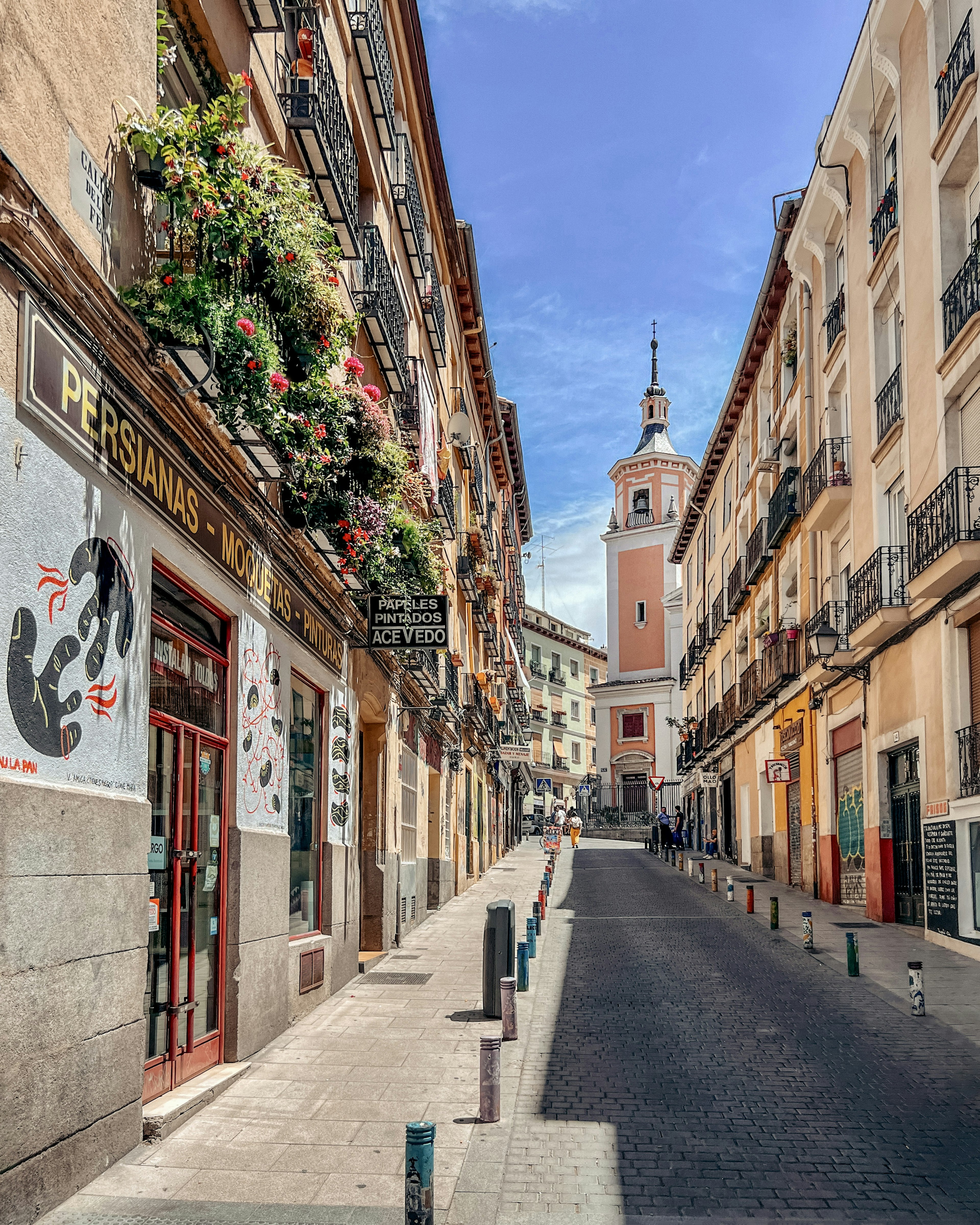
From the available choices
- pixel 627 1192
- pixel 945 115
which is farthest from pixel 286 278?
pixel 945 115

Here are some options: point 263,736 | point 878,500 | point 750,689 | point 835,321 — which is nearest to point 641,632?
point 750,689

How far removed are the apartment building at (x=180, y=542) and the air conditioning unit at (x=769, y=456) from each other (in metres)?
16.0

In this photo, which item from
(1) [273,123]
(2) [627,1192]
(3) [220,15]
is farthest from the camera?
(1) [273,123]

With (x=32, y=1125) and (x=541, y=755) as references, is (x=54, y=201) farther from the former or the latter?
(x=541, y=755)

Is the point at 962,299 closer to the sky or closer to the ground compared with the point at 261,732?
closer to the sky

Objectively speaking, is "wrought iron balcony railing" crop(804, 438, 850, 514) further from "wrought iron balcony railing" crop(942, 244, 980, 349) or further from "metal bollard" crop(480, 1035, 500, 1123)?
"metal bollard" crop(480, 1035, 500, 1123)

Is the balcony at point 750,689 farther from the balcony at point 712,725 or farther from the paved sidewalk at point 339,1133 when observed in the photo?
the paved sidewalk at point 339,1133

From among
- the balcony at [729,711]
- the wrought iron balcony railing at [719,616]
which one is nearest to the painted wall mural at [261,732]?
the balcony at [729,711]

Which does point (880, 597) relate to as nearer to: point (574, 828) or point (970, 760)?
point (970, 760)

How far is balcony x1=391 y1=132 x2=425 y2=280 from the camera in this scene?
17188 mm

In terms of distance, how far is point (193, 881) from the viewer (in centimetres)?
809

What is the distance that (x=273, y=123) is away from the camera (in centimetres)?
1034

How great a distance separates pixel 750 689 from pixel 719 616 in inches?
306

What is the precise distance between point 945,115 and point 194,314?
1358cm
